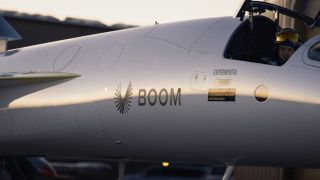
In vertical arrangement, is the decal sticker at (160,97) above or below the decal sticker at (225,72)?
below

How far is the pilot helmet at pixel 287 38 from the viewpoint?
10.0 metres

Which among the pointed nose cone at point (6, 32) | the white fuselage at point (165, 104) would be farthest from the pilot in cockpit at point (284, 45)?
the pointed nose cone at point (6, 32)

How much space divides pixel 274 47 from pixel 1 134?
578cm

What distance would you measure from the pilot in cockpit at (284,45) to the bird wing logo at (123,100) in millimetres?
2347

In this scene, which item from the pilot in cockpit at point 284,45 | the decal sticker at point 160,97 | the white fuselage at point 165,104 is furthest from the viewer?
the decal sticker at point 160,97

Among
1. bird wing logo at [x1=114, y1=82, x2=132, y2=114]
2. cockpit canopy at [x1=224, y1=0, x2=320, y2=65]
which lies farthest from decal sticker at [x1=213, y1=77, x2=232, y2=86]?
bird wing logo at [x1=114, y1=82, x2=132, y2=114]

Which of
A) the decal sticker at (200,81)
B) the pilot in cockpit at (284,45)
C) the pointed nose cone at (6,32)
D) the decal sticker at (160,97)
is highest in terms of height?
the pointed nose cone at (6,32)

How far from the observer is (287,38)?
33.2 feet

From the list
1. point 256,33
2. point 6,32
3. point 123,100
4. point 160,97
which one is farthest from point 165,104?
point 6,32

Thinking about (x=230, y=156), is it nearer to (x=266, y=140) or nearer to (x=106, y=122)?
(x=266, y=140)

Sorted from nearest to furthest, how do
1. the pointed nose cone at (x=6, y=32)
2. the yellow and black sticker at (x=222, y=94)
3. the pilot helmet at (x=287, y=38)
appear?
1. the yellow and black sticker at (x=222, y=94)
2. the pilot helmet at (x=287, y=38)
3. the pointed nose cone at (x=6, y=32)

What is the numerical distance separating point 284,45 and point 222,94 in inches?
47.8

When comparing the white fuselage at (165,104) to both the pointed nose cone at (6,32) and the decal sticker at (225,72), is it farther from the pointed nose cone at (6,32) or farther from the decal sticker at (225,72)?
the pointed nose cone at (6,32)

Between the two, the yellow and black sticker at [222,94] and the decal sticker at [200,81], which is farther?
the decal sticker at [200,81]
